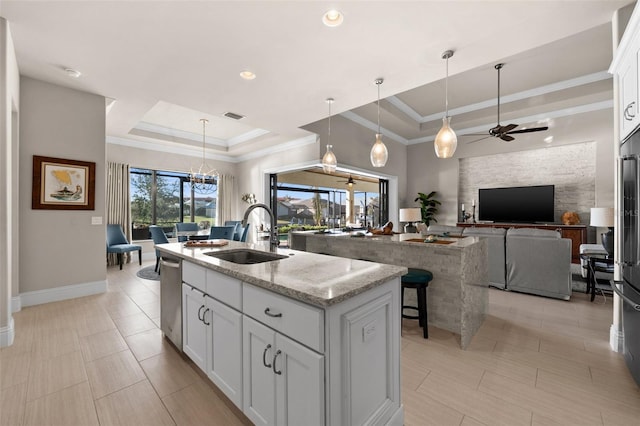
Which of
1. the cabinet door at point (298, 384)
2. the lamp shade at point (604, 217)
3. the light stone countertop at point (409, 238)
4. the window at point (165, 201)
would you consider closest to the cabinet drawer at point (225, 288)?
the cabinet door at point (298, 384)

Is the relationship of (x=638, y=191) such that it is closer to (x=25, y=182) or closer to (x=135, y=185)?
(x=25, y=182)

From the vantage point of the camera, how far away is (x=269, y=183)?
7.26m

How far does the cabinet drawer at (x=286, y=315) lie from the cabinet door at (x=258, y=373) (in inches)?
2.4

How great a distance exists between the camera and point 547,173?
5836mm

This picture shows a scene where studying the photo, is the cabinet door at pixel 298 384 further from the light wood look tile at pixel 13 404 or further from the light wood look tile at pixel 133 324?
the light wood look tile at pixel 133 324

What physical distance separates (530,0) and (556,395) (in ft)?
9.33

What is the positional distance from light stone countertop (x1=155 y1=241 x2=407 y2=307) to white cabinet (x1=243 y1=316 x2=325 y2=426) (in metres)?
0.23

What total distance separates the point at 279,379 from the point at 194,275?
1.05 metres

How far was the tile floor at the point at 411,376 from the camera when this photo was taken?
1635mm

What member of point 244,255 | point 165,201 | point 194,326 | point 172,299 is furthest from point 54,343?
point 165,201


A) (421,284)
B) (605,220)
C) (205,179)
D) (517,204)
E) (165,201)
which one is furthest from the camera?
(205,179)

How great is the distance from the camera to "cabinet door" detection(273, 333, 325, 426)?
111cm

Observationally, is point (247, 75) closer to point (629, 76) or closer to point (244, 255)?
point (244, 255)

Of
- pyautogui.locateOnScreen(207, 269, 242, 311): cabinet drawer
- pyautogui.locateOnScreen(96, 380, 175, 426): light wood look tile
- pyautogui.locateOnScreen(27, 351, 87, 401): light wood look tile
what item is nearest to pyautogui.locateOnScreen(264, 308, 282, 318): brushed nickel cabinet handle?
pyautogui.locateOnScreen(207, 269, 242, 311): cabinet drawer
